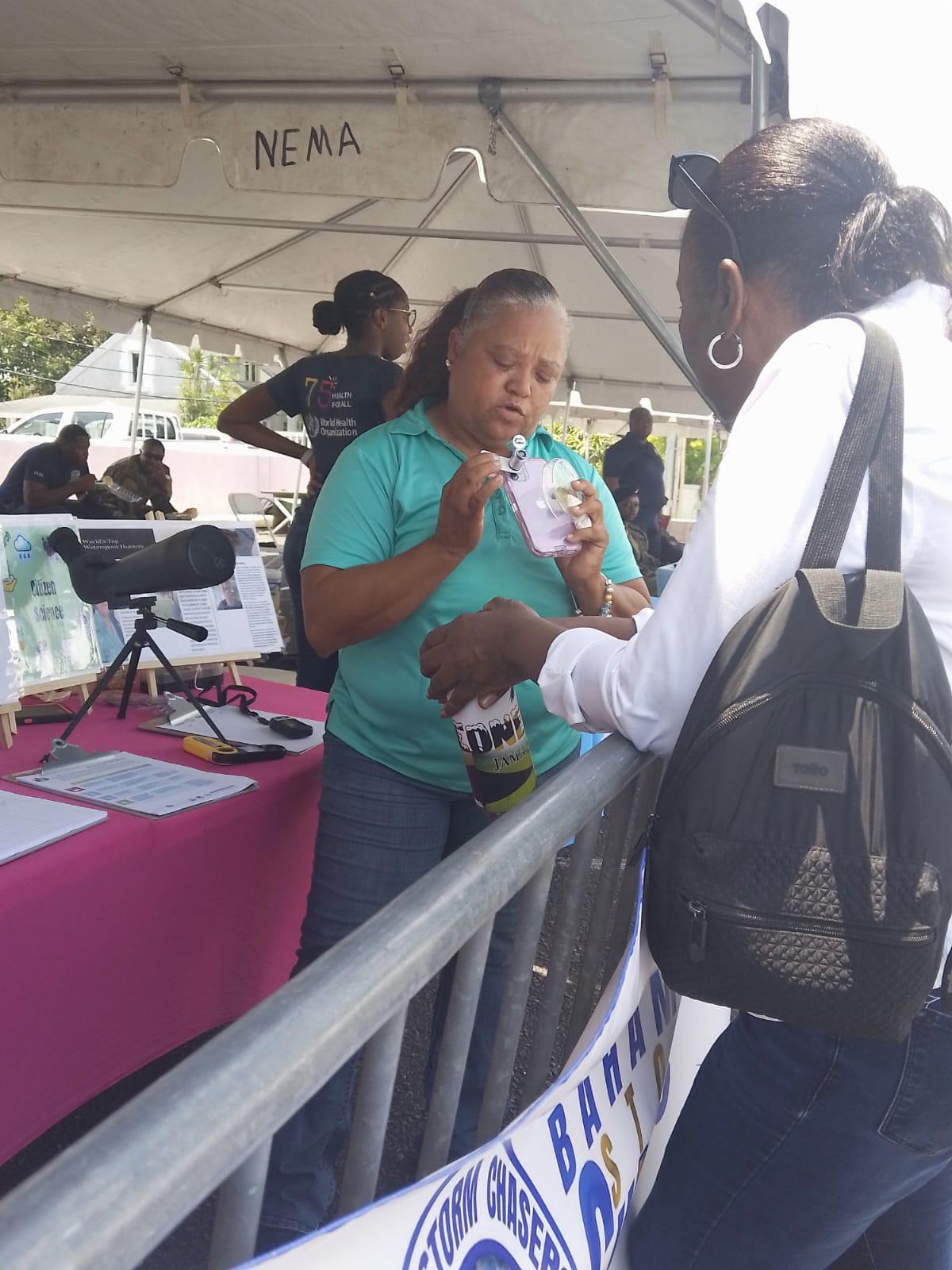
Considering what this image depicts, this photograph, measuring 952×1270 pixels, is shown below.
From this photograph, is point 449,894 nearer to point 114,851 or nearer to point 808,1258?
point 808,1258

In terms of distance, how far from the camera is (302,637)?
127 inches

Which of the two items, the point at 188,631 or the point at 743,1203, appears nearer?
the point at 743,1203

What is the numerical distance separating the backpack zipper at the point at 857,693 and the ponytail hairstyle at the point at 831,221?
43 cm

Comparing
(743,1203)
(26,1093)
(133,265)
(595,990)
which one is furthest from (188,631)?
(133,265)

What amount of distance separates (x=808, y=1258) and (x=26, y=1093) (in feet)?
3.93

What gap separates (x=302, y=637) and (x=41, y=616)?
1.05 m

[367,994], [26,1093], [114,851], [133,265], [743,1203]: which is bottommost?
[26,1093]

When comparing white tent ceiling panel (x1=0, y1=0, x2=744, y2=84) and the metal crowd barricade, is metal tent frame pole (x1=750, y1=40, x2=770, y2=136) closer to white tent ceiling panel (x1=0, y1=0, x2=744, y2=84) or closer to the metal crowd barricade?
white tent ceiling panel (x1=0, y1=0, x2=744, y2=84)

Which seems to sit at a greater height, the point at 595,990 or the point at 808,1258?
the point at 595,990

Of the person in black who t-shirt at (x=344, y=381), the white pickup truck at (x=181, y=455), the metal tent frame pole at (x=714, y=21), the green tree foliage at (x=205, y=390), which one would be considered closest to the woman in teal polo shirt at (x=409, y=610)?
the person in black who t-shirt at (x=344, y=381)

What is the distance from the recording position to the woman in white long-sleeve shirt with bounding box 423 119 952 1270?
92 centimetres

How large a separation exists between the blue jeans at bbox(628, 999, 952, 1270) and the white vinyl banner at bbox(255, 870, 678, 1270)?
71 millimetres

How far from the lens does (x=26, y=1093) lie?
1591 mm

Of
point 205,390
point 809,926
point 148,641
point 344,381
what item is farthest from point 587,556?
point 205,390
